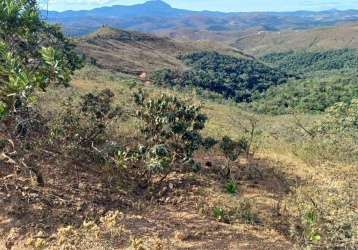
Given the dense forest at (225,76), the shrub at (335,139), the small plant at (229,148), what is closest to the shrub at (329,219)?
the small plant at (229,148)

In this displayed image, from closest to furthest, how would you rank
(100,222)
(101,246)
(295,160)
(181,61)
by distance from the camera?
(101,246)
(100,222)
(295,160)
(181,61)

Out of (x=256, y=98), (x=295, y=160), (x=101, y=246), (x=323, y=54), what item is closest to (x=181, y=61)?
(x=256, y=98)

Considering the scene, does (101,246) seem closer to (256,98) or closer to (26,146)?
(26,146)

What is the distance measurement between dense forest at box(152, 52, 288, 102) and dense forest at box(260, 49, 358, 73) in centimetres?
3990

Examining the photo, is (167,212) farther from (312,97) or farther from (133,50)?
(133,50)

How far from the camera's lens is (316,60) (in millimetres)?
162125

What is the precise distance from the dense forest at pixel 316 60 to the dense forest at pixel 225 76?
1571 inches

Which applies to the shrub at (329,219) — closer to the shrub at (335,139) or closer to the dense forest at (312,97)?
the shrub at (335,139)

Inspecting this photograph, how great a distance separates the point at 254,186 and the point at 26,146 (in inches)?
250

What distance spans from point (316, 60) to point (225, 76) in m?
77.1

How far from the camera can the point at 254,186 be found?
1286 cm

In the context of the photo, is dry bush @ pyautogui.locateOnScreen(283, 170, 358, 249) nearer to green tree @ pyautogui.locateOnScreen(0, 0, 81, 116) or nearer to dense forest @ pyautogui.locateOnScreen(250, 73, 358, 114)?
green tree @ pyautogui.locateOnScreen(0, 0, 81, 116)

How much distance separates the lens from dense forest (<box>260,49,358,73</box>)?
149 metres

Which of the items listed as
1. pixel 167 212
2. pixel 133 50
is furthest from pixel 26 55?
pixel 133 50
